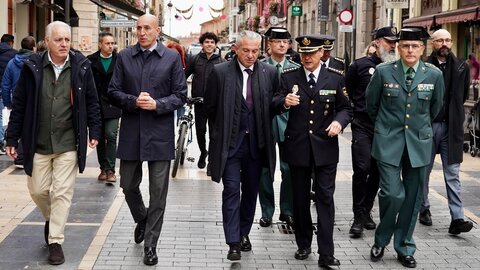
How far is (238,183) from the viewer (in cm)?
690

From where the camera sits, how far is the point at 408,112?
6801 mm

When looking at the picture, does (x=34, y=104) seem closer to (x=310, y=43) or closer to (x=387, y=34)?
Result: (x=310, y=43)

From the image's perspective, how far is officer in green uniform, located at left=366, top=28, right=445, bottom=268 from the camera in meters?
6.80

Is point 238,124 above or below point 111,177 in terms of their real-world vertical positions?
above

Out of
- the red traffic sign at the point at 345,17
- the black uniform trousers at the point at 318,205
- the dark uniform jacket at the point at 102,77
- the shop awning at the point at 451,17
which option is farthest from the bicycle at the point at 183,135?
the red traffic sign at the point at 345,17

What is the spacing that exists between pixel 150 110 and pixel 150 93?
16cm

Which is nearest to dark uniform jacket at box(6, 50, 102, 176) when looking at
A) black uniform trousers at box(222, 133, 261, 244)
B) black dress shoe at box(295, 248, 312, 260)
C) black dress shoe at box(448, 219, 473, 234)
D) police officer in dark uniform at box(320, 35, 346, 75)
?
black uniform trousers at box(222, 133, 261, 244)

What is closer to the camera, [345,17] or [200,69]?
[200,69]

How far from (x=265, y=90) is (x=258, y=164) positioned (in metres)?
0.65

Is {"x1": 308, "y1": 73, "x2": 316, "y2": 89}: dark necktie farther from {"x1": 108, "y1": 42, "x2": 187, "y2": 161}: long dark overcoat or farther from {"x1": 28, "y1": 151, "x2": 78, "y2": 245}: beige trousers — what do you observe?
{"x1": 28, "y1": 151, "x2": 78, "y2": 245}: beige trousers

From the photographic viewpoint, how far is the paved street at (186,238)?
679cm

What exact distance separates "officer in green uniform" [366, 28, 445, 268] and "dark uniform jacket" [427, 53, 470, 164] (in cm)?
103

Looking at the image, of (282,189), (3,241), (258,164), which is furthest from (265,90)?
(3,241)

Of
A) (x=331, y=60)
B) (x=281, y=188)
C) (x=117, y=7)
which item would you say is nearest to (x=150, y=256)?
(x=281, y=188)
